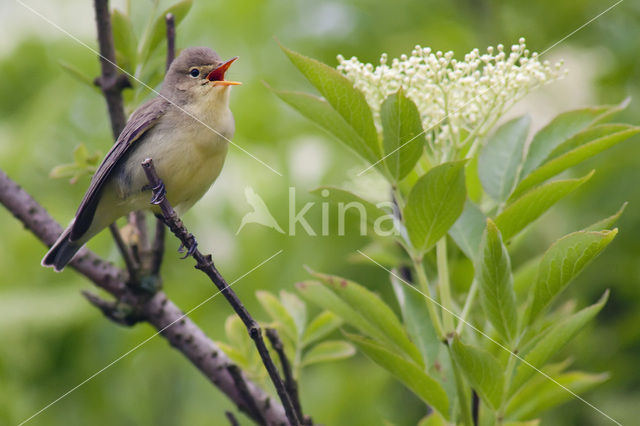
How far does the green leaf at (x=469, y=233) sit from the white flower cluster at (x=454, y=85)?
0.19 metres

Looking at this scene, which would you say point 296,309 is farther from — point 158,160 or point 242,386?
point 158,160

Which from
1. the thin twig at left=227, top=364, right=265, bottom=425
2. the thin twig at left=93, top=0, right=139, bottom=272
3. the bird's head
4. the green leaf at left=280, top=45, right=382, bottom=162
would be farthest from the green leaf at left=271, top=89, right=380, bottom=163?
the bird's head

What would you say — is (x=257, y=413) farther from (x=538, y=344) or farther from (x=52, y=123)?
(x=52, y=123)

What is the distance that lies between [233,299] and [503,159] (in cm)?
85

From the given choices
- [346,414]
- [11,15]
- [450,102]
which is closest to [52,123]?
[11,15]

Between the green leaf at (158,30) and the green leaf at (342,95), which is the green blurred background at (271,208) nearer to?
Answer: the green leaf at (342,95)

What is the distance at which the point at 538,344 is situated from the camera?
1645 millimetres

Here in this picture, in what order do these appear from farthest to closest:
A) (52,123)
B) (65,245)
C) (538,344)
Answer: (52,123) → (65,245) → (538,344)

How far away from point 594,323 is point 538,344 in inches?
54.0

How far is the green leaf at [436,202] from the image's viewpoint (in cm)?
161

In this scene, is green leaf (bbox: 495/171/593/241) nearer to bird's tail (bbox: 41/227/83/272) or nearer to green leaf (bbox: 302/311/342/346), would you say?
green leaf (bbox: 302/311/342/346)

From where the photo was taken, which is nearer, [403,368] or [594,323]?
[403,368]

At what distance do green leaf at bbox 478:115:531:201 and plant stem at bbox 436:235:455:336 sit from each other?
210 millimetres

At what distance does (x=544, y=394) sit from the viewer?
1.91 meters
